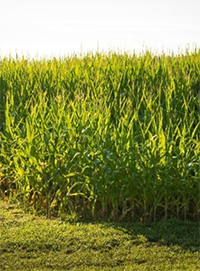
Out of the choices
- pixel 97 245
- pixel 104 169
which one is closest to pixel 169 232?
pixel 97 245

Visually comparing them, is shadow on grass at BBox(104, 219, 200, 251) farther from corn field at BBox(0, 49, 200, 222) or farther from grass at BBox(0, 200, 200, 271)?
corn field at BBox(0, 49, 200, 222)

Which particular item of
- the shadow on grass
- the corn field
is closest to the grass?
the shadow on grass

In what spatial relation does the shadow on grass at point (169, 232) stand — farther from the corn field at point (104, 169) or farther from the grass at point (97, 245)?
the corn field at point (104, 169)

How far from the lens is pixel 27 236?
570 cm

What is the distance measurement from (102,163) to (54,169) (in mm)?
632

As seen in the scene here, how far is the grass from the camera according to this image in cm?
511

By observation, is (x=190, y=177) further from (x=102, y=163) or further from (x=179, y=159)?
(x=102, y=163)

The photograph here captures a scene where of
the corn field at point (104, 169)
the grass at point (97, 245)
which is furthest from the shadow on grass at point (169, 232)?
the corn field at point (104, 169)

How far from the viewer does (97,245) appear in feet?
Answer: 17.7

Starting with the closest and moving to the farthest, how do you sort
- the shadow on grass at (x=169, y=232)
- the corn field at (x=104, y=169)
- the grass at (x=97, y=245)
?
the grass at (x=97, y=245), the shadow on grass at (x=169, y=232), the corn field at (x=104, y=169)

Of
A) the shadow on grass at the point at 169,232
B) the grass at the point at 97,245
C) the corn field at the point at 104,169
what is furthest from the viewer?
the corn field at the point at 104,169

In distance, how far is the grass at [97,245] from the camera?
16.8 feet

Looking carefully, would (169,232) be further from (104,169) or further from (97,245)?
(104,169)

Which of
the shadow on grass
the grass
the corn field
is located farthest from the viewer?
the corn field
